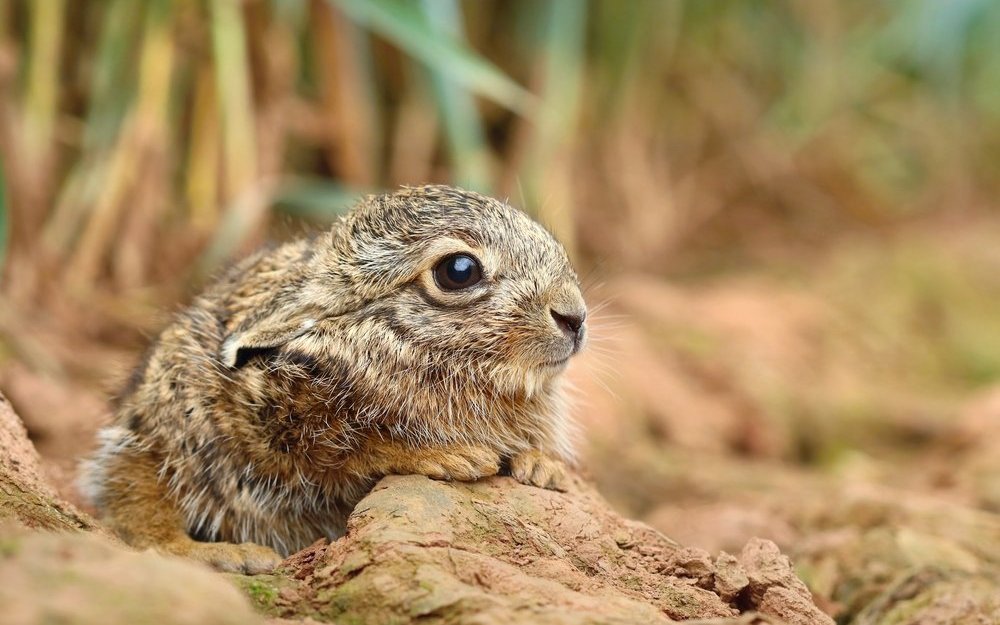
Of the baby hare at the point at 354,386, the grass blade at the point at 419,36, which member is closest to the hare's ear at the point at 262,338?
the baby hare at the point at 354,386

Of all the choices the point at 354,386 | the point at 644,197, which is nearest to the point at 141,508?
the point at 354,386

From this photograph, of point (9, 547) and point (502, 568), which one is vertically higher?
point (502, 568)

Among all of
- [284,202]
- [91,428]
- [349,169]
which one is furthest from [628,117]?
[91,428]

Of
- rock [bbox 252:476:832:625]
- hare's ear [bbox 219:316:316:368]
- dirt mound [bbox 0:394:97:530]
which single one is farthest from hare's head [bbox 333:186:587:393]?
dirt mound [bbox 0:394:97:530]

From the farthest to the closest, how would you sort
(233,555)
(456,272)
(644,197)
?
(644,197) → (456,272) → (233,555)

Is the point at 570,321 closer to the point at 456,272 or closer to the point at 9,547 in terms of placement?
the point at 456,272

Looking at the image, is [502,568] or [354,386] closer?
[502,568]

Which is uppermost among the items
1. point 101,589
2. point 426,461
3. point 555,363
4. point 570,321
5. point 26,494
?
point 570,321
